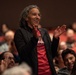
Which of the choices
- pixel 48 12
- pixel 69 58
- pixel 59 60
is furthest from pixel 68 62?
pixel 48 12

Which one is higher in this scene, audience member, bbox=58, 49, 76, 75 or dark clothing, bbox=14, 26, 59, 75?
dark clothing, bbox=14, 26, 59, 75

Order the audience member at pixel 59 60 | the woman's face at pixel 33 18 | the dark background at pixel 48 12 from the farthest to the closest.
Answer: the dark background at pixel 48 12 → the audience member at pixel 59 60 → the woman's face at pixel 33 18

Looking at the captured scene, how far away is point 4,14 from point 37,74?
19.7 ft

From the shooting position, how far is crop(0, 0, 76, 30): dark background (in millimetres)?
8203

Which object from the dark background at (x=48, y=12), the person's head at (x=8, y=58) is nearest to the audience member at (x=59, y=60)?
the person's head at (x=8, y=58)

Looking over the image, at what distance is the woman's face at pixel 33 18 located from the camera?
97.9 inches

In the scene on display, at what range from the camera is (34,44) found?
7.71 feet

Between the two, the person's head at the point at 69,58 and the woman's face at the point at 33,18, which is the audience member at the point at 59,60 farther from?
the woman's face at the point at 33,18

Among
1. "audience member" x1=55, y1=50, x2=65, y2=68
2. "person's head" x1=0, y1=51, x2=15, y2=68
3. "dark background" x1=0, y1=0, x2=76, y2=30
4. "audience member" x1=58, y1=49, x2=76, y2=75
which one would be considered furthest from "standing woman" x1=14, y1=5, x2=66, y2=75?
"dark background" x1=0, y1=0, x2=76, y2=30

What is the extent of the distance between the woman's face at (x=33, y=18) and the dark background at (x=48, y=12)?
5621 millimetres

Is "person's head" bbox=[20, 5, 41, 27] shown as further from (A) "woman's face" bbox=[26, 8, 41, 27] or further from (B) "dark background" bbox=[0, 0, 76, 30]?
(B) "dark background" bbox=[0, 0, 76, 30]

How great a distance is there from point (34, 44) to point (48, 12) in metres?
6.07

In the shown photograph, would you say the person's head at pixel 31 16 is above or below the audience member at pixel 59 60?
above

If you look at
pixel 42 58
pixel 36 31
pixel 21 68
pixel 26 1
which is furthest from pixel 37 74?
pixel 26 1
